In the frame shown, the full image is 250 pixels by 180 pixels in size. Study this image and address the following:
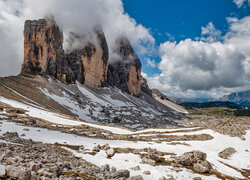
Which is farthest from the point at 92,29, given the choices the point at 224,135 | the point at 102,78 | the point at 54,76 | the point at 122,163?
the point at 122,163

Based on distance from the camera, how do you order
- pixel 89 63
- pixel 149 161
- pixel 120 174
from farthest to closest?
pixel 89 63 < pixel 149 161 < pixel 120 174

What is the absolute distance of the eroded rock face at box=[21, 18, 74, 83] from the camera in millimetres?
122938

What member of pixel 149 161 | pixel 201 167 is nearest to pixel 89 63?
pixel 149 161

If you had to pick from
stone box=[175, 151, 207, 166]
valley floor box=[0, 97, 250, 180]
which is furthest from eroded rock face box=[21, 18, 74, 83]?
stone box=[175, 151, 207, 166]

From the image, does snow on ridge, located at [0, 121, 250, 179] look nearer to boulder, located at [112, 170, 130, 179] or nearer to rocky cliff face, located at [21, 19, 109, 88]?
boulder, located at [112, 170, 130, 179]

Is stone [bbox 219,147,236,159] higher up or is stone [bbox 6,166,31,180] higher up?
stone [bbox 6,166,31,180]

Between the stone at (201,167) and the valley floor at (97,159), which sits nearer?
the valley floor at (97,159)

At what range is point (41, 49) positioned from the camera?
125 metres

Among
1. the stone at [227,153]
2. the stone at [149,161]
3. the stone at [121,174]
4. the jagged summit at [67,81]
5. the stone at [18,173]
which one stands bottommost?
the stone at [227,153]

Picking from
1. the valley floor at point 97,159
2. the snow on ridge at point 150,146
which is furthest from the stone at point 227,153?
the snow on ridge at point 150,146

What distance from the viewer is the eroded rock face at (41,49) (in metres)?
123

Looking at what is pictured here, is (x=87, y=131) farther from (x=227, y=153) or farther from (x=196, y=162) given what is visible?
(x=227, y=153)

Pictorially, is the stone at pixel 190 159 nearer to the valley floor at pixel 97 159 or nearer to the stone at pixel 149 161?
the valley floor at pixel 97 159

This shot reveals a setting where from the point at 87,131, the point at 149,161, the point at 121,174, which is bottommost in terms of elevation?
the point at 149,161
